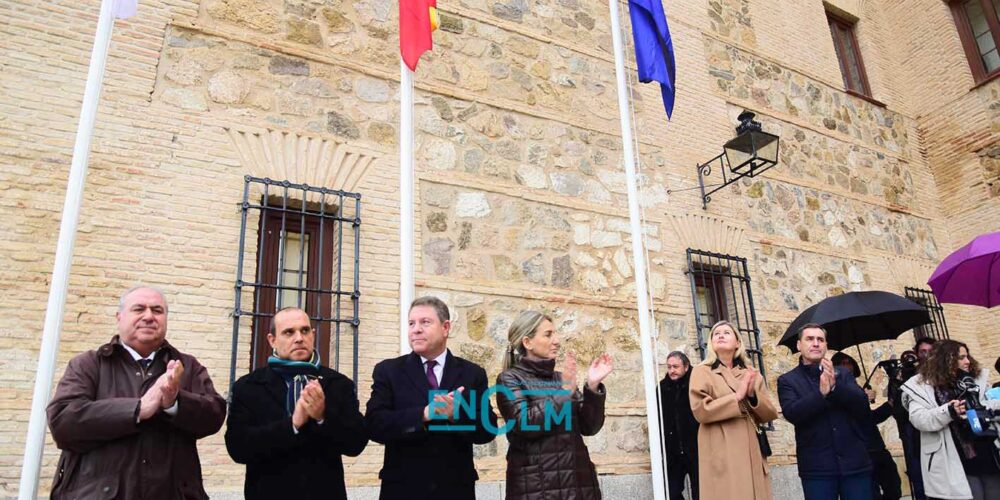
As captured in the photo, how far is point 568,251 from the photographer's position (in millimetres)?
7137

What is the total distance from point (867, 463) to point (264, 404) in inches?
133

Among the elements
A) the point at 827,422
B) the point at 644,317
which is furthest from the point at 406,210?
the point at 827,422

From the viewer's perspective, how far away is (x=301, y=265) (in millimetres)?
5758

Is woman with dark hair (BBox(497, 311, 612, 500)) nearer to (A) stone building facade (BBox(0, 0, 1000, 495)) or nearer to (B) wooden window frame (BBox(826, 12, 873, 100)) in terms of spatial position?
(A) stone building facade (BBox(0, 0, 1000, 495))

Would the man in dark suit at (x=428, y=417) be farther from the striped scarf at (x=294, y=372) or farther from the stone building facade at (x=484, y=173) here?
the stone building facade at (x=484, y=173)

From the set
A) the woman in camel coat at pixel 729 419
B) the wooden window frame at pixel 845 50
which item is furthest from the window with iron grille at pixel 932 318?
the woman in camel coat at pixel 729 419

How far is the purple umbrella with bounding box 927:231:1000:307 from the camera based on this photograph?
5320 mm

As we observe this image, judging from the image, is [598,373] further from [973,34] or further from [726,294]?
[973,34]

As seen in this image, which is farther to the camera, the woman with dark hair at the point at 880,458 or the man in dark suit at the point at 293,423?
the woman with dark hair at the point at 880,458

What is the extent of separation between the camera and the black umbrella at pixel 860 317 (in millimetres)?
5848

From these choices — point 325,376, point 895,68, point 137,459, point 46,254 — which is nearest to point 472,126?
point 46,254

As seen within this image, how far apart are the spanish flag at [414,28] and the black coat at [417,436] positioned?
237 cm

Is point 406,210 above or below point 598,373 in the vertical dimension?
above

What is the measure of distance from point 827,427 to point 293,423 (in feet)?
10.2
